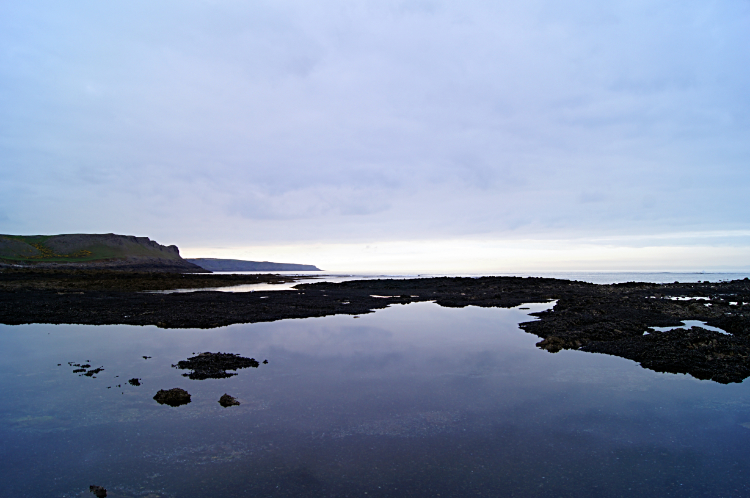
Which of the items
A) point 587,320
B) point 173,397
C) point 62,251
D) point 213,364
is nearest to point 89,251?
point 62,251

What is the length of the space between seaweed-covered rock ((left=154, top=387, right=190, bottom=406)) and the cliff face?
12188cm

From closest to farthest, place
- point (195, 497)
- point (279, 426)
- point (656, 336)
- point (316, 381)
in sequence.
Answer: point (195, 497) < point (279, 426) < point (316, 381) < point (656, 336)

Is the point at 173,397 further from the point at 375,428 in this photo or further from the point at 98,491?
the point at 375,428

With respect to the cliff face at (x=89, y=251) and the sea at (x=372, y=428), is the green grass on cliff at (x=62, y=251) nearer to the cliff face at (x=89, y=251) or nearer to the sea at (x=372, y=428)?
the cliff face at (x=89, y=251)

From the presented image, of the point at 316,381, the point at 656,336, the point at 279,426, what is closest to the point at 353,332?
the point at 316,381

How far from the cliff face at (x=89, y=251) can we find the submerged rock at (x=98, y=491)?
4953 inches

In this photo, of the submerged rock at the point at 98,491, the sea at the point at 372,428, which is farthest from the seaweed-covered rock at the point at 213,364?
the submerged rock at the point at 98,491

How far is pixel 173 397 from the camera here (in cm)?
1028

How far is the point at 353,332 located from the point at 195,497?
15.8m

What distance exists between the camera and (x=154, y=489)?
20.7 feet

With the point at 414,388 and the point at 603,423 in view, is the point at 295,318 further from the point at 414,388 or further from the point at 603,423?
the point at 603,423

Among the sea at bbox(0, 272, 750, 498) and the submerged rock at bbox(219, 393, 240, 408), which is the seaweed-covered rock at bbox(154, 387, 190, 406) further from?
the submerged rock at bbox(219, 393, 240, 408)

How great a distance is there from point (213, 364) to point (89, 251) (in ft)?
543

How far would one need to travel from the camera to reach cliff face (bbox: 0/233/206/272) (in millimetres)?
119562
